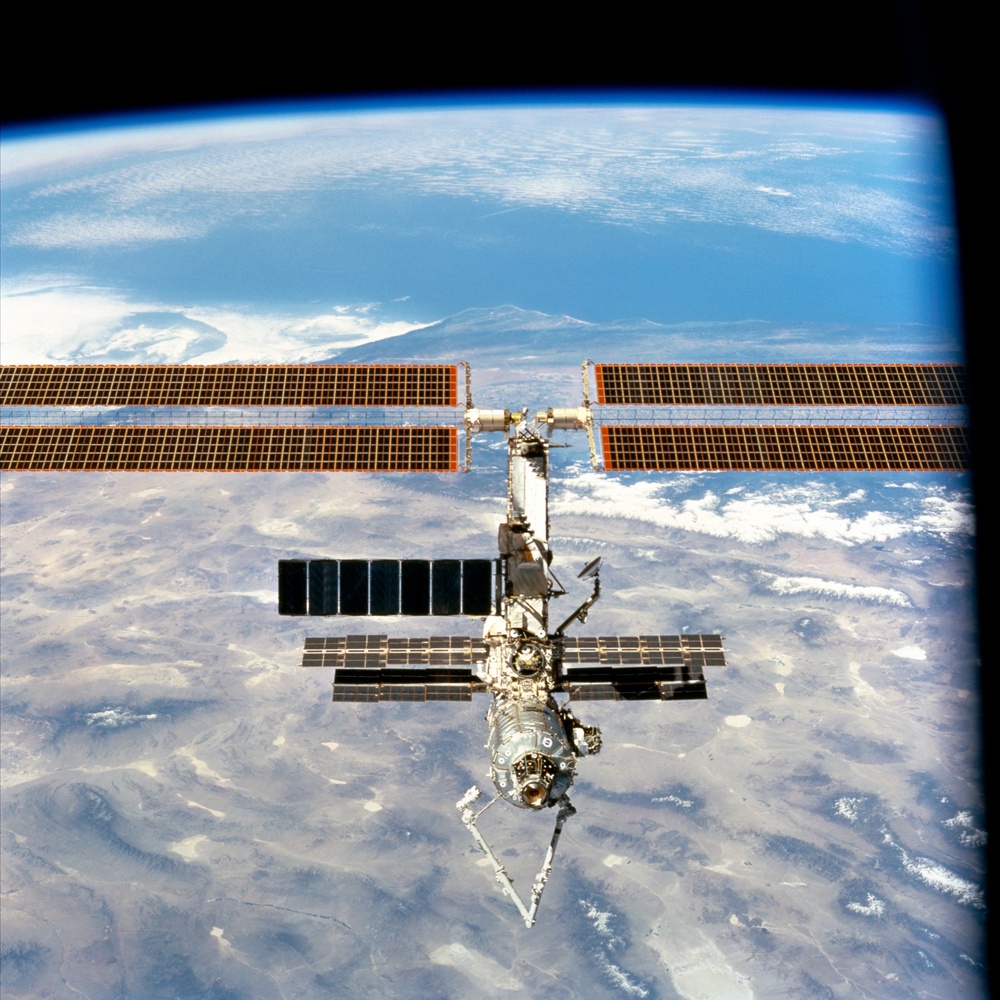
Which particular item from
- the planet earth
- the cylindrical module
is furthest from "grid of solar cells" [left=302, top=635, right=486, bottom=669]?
the planet earth

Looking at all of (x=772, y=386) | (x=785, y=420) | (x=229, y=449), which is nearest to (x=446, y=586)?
(x=229, y=449)

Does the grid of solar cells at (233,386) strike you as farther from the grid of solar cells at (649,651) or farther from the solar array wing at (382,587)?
the grid of solar cells at (649,651)

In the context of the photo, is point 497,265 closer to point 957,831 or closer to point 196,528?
point 196,528

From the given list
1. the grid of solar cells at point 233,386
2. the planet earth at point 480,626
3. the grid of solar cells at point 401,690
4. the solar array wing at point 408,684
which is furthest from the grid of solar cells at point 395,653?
the planet earth at point 480,626

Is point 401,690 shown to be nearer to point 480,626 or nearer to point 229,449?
point 229,449

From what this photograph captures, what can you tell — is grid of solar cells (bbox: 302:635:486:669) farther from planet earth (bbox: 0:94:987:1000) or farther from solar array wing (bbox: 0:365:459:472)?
planet earth (bbox: 0:94:987:1000)

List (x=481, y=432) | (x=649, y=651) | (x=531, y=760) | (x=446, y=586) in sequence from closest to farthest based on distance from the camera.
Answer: (x=531, y=760)
(x=446, y=586)
(x=649, y=651)
(x=481, y=432)
